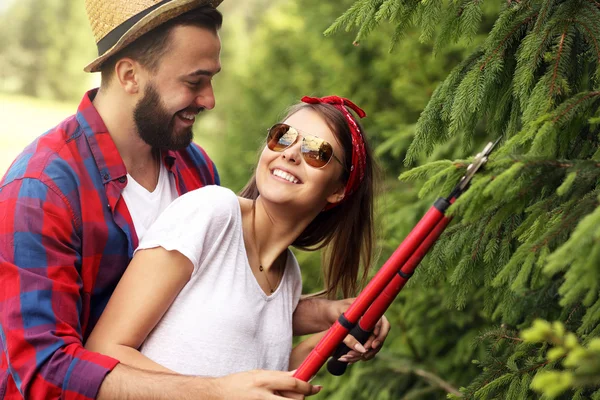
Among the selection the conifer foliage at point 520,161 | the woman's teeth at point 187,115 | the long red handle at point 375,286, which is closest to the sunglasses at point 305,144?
the conifer foliage at point 520,161

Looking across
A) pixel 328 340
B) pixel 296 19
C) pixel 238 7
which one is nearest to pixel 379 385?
pixel 328 340

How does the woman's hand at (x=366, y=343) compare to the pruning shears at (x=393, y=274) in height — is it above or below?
below

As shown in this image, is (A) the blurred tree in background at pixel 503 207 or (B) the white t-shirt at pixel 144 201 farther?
(B) the white t-shirt at pixel 144 201

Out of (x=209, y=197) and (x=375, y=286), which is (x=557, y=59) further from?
(x=209, y=197)

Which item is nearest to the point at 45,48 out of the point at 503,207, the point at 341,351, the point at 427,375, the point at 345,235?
the point at 427,375

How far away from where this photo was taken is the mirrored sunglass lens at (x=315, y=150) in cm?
255

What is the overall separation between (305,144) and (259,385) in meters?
0.84

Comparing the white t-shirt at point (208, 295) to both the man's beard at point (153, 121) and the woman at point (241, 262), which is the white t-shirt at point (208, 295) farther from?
the man's beard at point (153, 121)

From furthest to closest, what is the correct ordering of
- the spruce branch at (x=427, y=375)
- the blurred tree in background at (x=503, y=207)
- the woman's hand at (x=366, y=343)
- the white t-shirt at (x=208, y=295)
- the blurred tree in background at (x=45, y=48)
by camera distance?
the blurred tree in background at (x=45, y=48), the spruce branch at (x=427, y=375), the woman's hand at (x=366, y=343), the white t-shirt at (x=208, y=295), the blurred tree in background at (x=503, y=207)

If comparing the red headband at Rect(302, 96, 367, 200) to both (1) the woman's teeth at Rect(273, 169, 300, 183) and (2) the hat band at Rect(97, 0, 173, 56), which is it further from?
(2) the hat band at Rect(97, 0, 173, 56)

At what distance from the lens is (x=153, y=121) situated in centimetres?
281

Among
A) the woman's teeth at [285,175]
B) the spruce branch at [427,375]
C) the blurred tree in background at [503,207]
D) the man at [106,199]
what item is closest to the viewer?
the blurred tree in background at [503,207]

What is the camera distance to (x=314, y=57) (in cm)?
669

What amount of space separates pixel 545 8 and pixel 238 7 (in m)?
39.2
